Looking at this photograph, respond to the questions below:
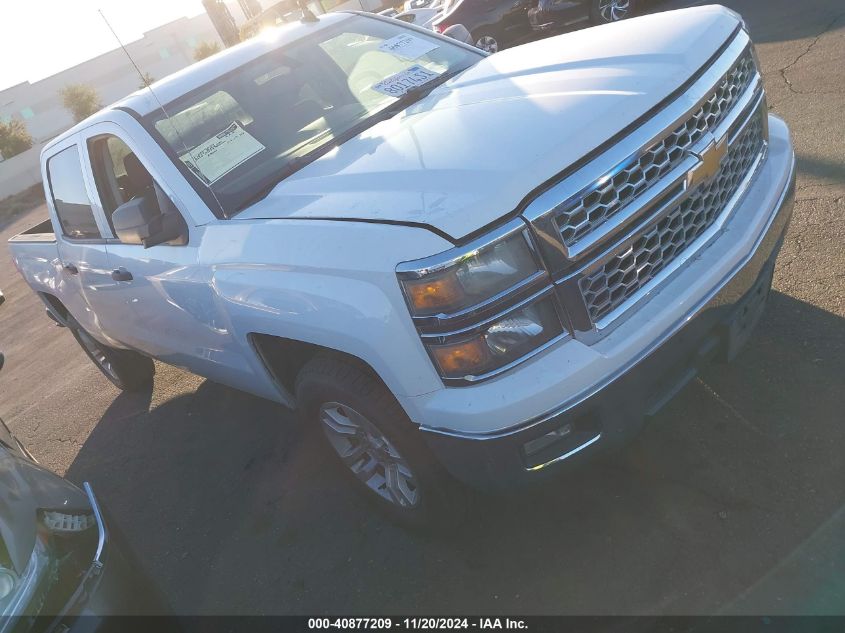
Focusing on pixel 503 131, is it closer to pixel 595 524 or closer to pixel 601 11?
pixel 595 524

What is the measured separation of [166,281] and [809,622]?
2.86 meters

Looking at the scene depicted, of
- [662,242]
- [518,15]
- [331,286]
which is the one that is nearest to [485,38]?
[518,15]

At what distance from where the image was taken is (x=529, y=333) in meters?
2.11

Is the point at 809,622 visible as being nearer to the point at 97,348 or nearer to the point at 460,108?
the point at 460,108

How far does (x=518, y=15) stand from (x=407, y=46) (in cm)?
754

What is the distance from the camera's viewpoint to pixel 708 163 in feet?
7.68

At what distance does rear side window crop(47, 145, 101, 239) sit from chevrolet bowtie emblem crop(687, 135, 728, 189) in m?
3.13

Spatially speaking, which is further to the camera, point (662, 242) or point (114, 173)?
point (114, 173)

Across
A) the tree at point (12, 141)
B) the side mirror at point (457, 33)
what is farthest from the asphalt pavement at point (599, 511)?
the tree at point (12, 141)

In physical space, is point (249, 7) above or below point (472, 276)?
below

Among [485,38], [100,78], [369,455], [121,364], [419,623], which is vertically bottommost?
[100,78]

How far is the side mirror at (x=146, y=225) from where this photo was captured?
115 inches

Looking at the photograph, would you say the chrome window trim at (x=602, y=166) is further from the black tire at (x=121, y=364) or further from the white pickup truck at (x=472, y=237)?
the black tire at (x=121, y=364)

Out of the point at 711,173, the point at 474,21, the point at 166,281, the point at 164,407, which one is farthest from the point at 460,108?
the point at 474,21
